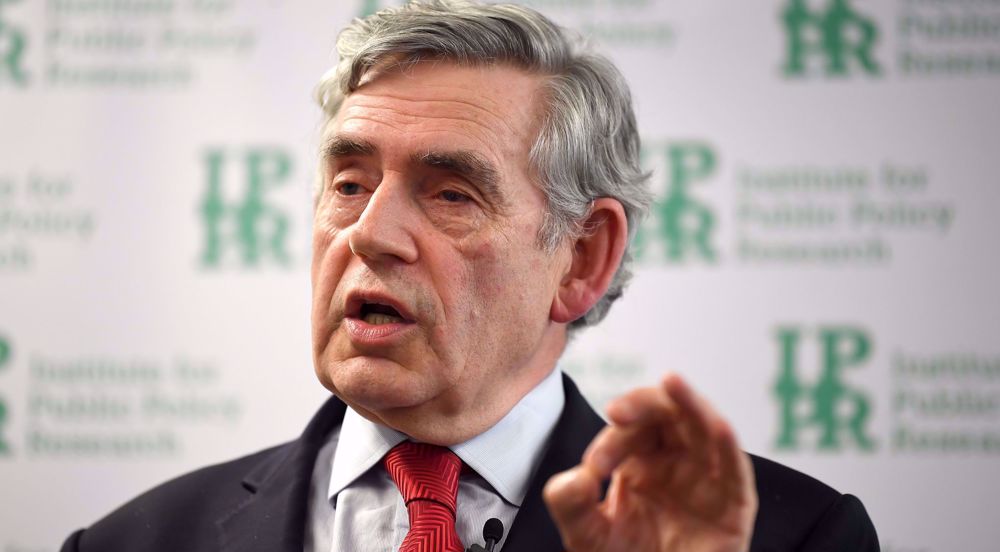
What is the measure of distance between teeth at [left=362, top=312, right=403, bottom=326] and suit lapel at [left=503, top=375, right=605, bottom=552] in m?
0.41

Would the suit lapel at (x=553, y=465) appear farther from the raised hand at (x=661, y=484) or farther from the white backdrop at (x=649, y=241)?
the white backdrop at (x=649, y=241)

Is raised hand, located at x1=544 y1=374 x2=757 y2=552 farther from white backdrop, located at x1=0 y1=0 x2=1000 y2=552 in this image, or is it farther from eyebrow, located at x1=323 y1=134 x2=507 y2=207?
white backdrop, located at x1=0 y1=0 x2=1000 y2=552

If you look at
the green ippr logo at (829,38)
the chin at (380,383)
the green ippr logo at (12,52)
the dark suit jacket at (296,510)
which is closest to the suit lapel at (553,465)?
the dark suit jacket at (296,510)

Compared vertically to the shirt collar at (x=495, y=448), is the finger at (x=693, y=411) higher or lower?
higher

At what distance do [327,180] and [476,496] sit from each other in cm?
68

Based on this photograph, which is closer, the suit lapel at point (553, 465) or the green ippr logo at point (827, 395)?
the suit lapel at point (553, 465)

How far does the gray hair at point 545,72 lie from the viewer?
79.0 inches

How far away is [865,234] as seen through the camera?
362cm

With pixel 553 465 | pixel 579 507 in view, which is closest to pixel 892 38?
pixel 553 465

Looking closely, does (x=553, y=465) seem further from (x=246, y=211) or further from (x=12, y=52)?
(x=12, y=52)

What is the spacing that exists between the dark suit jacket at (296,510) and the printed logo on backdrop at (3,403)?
1.79m

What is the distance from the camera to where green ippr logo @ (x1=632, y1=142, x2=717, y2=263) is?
367 cm

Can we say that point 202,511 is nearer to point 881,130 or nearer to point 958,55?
point 881,130

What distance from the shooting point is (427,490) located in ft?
6.15
